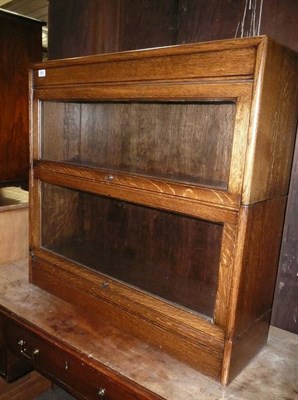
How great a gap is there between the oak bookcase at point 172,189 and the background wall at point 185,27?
19 cm

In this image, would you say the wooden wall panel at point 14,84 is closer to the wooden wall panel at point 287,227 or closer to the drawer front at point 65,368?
the drawer front at point 65,368

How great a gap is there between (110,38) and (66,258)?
115 cm

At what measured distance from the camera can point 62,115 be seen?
6.06 ft

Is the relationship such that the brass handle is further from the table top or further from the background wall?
the background wall

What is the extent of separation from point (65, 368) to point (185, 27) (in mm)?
1589

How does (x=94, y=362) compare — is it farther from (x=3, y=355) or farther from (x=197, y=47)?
(x=197, y=47)

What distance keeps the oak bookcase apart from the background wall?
190mm

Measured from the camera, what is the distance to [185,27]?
65.2 inches

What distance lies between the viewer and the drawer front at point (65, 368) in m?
1.31

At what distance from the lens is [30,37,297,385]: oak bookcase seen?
44.9 inches

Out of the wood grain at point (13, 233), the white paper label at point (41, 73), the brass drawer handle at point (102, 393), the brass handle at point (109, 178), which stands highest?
the white paper label at point (41, 73)

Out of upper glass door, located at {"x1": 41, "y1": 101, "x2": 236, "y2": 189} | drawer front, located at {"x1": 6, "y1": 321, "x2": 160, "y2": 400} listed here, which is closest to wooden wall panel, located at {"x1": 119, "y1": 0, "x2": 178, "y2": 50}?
upper glass door, located at {"x1": 41, "y1": 101, "x2": 236, "y2": 189}

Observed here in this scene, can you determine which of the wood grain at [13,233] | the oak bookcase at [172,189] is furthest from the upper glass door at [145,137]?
the wood grain at [13,233]

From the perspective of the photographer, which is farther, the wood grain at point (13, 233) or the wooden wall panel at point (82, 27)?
the wood grain at point (13, 233)
